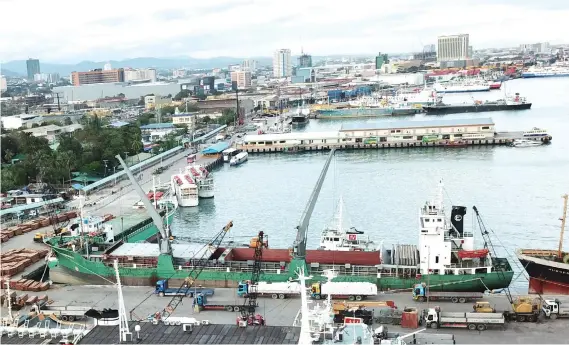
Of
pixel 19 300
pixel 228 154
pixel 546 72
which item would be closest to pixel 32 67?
pixel 546 72

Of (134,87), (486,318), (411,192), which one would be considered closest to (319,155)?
(411,192)

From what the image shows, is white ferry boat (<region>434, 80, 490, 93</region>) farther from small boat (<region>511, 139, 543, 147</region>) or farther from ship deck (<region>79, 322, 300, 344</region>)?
ship deck (<region>79, 322, 300, 344</region>)

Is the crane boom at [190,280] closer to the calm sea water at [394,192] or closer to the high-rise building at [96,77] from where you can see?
the calm sea water at [394,192]

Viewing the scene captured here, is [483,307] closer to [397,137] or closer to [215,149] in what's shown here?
[215,149]

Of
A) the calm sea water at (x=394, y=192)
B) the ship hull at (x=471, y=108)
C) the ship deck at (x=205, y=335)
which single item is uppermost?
Answer: the ship hull at (x=471, y=108)

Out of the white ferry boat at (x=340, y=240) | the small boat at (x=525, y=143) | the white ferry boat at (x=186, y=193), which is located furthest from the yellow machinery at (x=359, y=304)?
the small boat at (x=525, y=143)

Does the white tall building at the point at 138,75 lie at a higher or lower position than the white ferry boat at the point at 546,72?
higher
